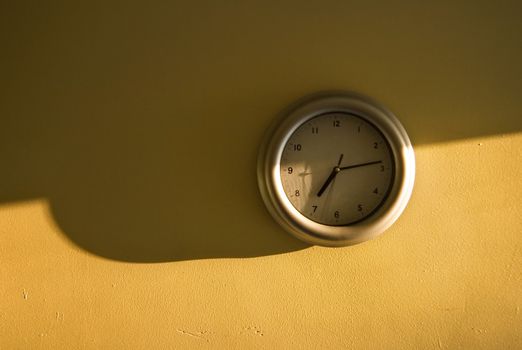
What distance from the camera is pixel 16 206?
4.67 feet

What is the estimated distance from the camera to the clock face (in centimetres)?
136

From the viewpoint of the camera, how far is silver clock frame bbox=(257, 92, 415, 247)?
1.34m

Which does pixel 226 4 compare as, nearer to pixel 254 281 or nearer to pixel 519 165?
pixel 254 281

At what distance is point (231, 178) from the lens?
1406 millimetres

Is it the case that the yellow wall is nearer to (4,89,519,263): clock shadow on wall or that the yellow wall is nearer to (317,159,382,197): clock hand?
(4,89,519,263): clock shadow on wall

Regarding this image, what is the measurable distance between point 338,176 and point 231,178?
0.26 metres

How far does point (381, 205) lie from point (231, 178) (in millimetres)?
370

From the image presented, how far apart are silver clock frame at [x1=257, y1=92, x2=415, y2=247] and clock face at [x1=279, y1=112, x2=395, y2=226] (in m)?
0.02

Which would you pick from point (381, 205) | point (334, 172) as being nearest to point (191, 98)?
point (334, 172)

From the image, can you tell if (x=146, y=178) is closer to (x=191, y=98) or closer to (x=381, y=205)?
(x=191, y=98)

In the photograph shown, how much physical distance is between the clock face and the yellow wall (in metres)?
0.09

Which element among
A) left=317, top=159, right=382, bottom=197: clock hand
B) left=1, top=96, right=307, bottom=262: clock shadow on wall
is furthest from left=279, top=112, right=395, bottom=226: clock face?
left=1, top=96, right=307, bottom=262: clock shadow on wall

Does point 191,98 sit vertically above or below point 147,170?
above

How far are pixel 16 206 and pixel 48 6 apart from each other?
507 mm
